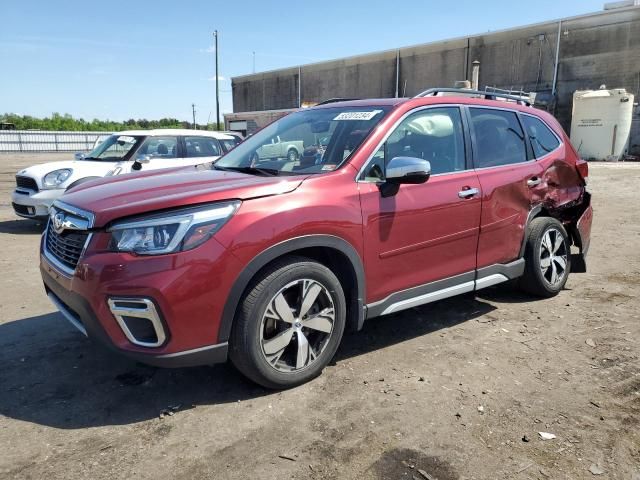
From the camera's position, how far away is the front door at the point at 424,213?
140 inches

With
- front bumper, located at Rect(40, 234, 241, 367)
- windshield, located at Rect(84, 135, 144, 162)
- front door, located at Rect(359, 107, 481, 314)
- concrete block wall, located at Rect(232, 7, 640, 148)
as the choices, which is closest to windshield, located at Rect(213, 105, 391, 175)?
front door, located at Rect(359, 107, 481, 314)

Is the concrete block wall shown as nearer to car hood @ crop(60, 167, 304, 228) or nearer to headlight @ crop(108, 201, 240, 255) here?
car hood @ crop(60, 167, 304, 228)

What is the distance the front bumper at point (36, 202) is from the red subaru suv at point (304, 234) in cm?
537

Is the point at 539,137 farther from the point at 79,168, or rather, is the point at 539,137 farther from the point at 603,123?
the point at 603,123

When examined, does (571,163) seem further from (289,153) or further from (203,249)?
(203,249)

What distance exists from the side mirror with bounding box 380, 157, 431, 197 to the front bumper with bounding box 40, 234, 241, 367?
1261mm

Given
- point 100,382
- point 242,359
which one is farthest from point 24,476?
point 242,359

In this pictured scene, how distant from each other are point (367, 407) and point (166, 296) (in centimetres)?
134

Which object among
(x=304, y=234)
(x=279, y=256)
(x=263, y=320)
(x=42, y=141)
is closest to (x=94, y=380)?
(x=263, y=320)

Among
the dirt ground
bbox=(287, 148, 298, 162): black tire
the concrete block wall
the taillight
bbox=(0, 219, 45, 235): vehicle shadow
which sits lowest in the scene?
the dirt ground

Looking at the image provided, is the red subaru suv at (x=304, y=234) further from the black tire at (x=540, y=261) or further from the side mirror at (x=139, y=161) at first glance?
the side mirror at (x=139, y=161)

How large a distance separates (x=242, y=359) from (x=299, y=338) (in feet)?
Result: 1.32

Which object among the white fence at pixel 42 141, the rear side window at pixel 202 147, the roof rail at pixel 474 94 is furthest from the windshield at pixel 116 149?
the white fence at pixel 42 141

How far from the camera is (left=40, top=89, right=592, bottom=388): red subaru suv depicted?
284cm
